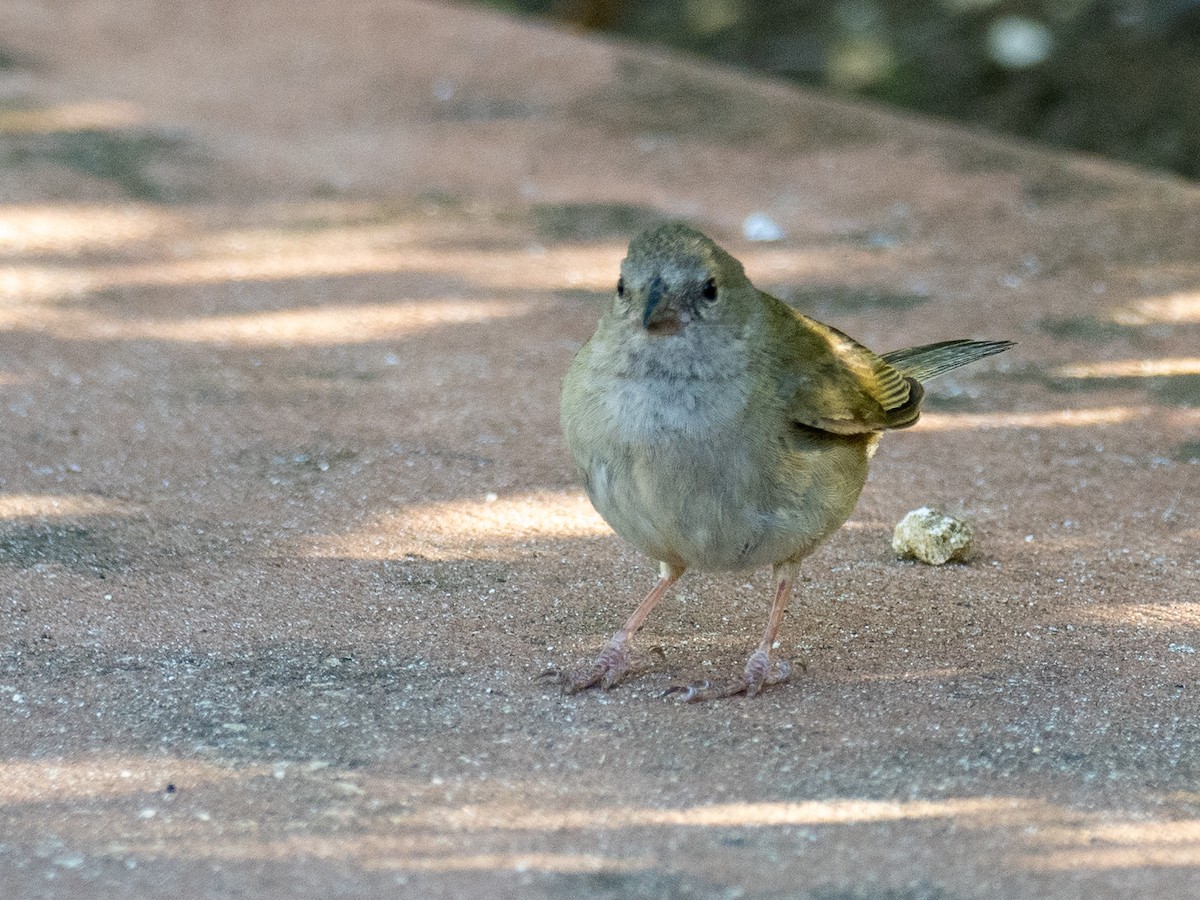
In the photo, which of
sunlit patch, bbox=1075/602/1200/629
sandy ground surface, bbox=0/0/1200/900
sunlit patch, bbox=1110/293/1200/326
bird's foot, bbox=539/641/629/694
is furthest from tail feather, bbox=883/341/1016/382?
sunlit patch, bbox=1110/293/1200/326

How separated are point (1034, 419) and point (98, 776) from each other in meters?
3.94

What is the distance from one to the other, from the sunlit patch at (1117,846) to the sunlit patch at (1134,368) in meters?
3.31

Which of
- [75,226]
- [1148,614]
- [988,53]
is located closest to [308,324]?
[75,226]

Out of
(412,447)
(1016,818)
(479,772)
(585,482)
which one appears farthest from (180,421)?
(1016,818)

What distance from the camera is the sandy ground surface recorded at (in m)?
3.52

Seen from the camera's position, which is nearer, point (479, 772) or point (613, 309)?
point (479, 772)

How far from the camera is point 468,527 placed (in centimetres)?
523

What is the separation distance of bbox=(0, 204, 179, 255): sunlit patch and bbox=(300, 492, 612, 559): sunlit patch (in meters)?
3.02

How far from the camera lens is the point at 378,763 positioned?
3.79 metres

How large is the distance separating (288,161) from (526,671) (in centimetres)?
510

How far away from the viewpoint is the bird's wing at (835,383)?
14.2ft

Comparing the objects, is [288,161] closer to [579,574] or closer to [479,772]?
[579,574]

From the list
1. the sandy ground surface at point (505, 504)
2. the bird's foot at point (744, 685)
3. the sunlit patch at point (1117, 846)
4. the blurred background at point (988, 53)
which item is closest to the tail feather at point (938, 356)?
the sandy ground surface at point (505, 504)

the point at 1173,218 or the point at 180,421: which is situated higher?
the point at 1173,218
